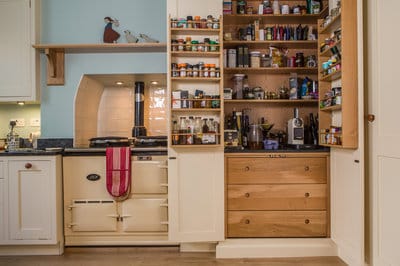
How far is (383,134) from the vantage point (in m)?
1.87

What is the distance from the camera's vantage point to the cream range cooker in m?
2.68

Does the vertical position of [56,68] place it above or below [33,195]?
above

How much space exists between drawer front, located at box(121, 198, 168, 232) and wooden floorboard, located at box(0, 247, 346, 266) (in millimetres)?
203

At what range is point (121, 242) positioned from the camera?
2709 millimetres

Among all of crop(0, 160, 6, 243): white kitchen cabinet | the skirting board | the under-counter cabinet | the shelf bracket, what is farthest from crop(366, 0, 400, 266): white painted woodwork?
crop(0, 160, 6, 243): white kitchen cabinet

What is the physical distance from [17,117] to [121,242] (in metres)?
1.78

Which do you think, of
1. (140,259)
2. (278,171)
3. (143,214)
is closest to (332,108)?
(278,171)

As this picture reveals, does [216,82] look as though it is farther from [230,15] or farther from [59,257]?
[59,257]

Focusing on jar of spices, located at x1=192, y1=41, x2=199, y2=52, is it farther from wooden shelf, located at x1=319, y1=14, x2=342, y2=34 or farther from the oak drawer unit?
wooden shelf, located at x1=319, y1=14, x2=342, y2=34

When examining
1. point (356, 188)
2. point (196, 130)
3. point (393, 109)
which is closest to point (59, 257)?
point (196, 130)

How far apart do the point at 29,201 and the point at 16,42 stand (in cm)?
151

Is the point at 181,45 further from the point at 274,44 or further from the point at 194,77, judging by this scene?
the point at 274,44

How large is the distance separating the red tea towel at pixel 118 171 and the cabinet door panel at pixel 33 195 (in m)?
0.48

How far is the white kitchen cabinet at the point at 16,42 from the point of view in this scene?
2.94 metres
